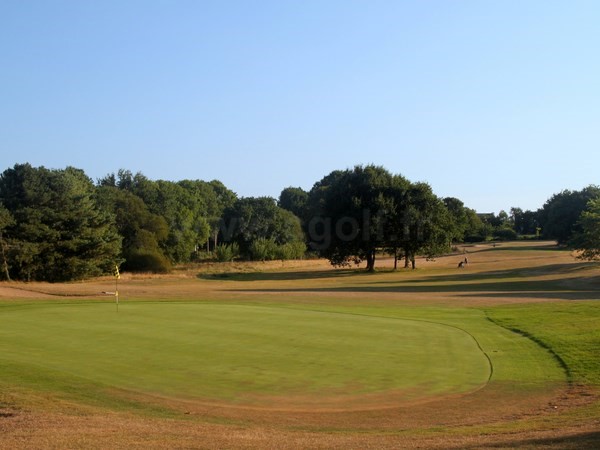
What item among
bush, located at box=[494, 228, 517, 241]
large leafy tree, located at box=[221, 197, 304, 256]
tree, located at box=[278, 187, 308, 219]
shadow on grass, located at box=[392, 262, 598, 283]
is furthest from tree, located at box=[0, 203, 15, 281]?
bush, located at box=[494, 228, 517, 241]

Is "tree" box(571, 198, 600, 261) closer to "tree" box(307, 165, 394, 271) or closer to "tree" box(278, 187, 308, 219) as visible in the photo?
"tree" box(307, 165, 394, 271)

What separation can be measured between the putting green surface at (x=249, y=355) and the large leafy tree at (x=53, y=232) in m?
35.1

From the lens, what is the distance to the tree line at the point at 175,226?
58844 mm

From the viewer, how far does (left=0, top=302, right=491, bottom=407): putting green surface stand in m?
13.2

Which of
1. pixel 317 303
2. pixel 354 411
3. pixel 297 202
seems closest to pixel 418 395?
pixel 354 411

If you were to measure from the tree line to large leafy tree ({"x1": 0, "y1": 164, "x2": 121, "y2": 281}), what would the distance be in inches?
3.8

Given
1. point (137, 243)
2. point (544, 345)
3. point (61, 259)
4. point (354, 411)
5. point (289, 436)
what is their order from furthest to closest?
point (137, 243) < point (61, 259) < point (544, 345) < point (354, 411) < point (289, 436)

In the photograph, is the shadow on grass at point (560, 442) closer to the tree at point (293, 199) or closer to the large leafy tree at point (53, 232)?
the large leafy tree at point (53, 232)

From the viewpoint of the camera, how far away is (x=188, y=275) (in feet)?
222

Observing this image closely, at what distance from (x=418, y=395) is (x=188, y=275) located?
56.7m

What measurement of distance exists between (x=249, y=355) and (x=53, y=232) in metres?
47.5

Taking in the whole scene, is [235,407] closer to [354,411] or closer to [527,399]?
[354,411]

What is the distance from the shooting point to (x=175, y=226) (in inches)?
3676

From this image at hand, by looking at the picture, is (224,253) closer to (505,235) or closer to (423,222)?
(423,222)
